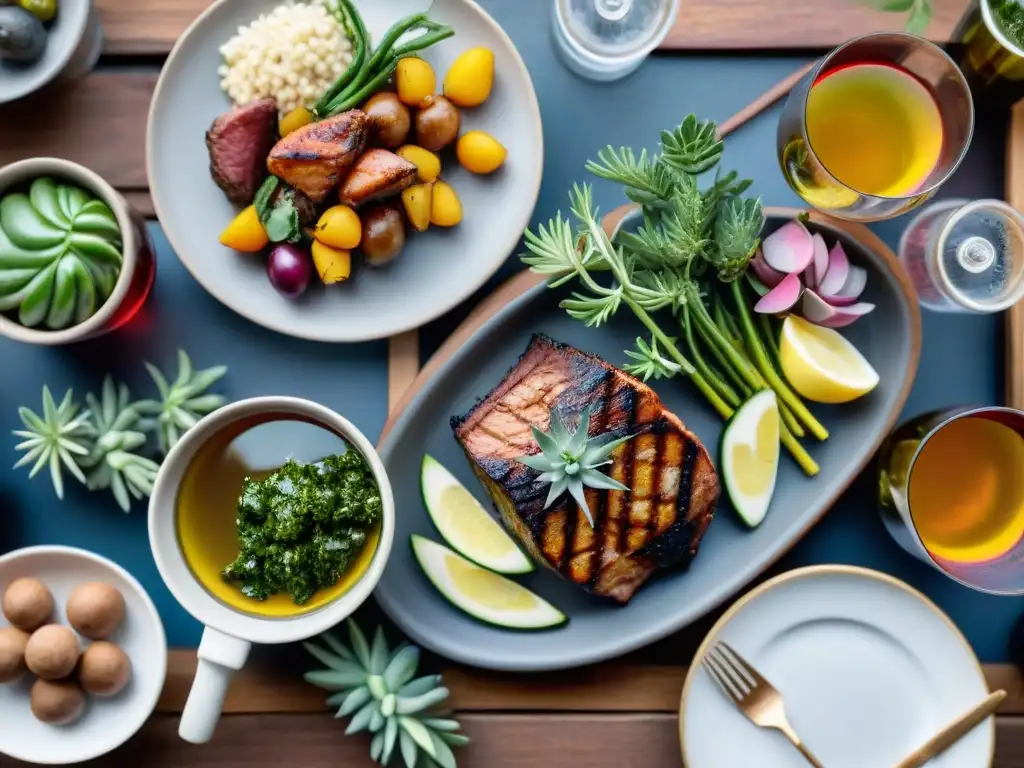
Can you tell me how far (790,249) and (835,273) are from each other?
8 cm

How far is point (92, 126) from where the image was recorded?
144 centimetres

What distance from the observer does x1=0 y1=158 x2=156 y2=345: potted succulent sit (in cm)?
124

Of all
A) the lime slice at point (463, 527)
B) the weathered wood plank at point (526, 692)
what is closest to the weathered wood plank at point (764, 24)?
the lime slice at point (463, 527)

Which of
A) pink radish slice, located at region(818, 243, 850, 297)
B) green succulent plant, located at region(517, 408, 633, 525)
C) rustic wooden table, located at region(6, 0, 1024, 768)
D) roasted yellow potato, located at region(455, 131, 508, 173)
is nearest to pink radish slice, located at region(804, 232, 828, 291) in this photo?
pink radish slice, located at region(818, 243, 850, 297)

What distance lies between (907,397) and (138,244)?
1.20m

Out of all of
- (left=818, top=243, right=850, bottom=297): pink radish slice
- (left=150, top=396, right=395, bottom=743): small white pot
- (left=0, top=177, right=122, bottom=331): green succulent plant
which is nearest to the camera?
(left=150, top=396, right=395, bottom=743): small white pot

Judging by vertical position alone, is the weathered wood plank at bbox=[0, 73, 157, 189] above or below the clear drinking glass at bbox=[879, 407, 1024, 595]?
below

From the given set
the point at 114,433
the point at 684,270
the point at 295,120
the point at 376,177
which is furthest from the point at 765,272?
the point at 114,433

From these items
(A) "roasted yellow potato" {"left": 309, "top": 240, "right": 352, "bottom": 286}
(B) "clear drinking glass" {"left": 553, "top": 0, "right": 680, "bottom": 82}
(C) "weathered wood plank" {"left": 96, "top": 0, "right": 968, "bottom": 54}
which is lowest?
(A) "roasted yellow potato" {"left": 309, "top": 240, "right": 352, "bottom": 286}

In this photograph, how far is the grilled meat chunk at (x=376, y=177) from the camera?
1281mm

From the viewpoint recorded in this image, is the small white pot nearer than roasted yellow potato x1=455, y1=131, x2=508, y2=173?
Yes

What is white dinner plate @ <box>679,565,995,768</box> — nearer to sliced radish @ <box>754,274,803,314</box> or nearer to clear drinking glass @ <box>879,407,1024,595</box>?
clear drinking glass @ <box>879,407,1024,595</box>

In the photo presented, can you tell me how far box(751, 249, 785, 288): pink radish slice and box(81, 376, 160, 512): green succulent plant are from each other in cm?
96

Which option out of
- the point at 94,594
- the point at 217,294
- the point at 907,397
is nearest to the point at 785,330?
the point at 907,397
